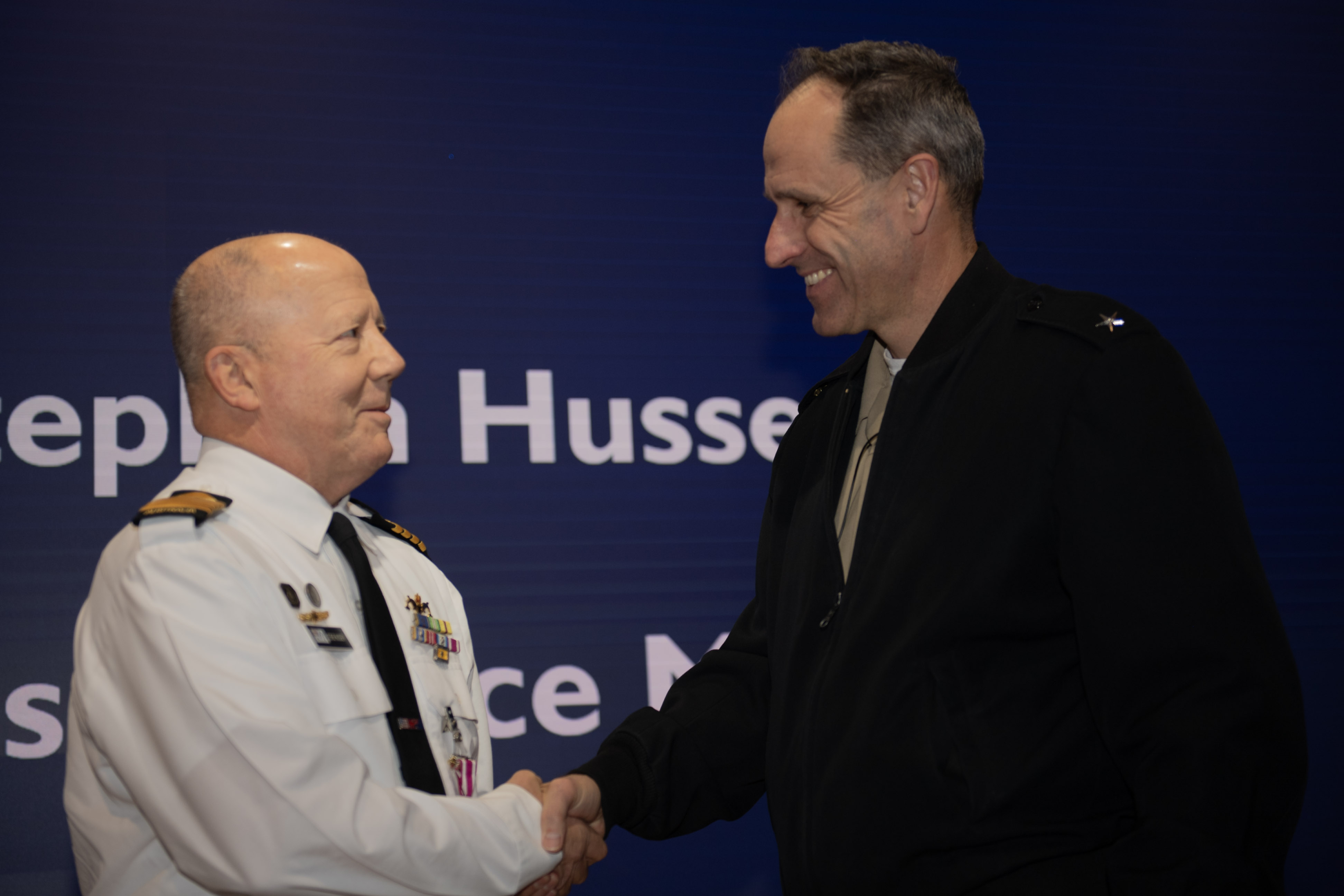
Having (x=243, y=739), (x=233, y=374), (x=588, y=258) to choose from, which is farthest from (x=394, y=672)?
(x=588, y=258)

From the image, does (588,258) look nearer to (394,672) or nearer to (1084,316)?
(394,672)

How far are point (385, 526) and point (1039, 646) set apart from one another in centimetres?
117

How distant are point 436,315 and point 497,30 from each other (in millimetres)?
875

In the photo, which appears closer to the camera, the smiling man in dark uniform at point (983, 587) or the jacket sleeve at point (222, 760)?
the smiling man in dark uniform at point (983, 587)

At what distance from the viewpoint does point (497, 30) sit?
121 inches

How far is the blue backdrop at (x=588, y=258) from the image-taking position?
269 cm

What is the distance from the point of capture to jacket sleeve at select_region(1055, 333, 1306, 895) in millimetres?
1224

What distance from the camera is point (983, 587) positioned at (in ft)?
4.62

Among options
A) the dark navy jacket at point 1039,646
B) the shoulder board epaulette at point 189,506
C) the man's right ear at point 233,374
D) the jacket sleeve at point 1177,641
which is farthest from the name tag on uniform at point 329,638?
the jacket sleeve at point 1177,641

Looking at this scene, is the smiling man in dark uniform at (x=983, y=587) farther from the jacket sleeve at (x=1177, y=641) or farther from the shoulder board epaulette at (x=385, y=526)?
the shoulder board epaulette at (x=385, y=526)

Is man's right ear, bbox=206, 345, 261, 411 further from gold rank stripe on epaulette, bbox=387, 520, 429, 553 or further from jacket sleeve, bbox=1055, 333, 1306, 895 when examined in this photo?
jacket sleeve, bbox=1055, 333, 1306, 895

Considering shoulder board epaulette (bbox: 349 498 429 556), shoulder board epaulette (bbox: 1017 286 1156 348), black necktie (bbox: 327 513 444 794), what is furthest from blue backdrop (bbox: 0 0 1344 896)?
shoulder board epaulette (bbox: 1017 286 1156 348)

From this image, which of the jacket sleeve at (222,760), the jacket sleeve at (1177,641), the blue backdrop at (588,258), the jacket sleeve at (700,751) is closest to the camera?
the jacket sleeve at (1177,641)

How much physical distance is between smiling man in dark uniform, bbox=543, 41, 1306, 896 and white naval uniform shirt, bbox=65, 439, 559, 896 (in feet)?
0.99
